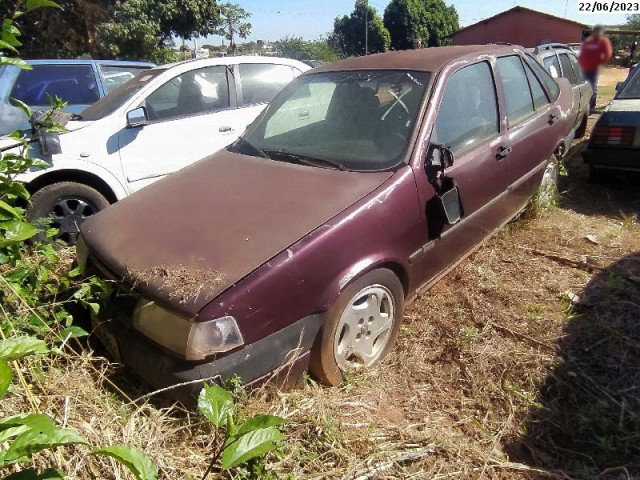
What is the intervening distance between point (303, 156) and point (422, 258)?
95 centimetres

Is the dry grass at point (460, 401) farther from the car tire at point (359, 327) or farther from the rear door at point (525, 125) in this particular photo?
the rear door at point (525, 125)

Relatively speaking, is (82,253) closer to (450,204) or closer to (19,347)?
(19,347)

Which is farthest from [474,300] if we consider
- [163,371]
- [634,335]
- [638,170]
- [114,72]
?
[114,72]

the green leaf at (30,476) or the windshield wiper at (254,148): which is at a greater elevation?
the windshield wiper at (254,148)

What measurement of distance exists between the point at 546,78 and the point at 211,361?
13.1ft

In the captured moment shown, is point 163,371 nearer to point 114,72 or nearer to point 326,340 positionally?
point 326,340

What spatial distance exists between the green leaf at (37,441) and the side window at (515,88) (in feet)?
11.1

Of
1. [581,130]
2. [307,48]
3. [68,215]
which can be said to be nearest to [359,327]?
[68,215]

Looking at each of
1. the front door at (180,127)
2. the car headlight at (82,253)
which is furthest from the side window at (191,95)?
the car headlight at (82,253)

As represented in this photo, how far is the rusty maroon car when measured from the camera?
6.63 ft

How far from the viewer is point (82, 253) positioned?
263 centimetres

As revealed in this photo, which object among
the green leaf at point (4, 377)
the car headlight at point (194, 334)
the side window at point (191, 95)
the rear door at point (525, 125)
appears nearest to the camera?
the green leaf at point (4, 377)

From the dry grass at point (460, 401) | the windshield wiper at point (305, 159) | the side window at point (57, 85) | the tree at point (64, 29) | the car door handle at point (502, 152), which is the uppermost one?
the tree at point (64, 29)

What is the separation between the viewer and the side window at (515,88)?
358 cm
